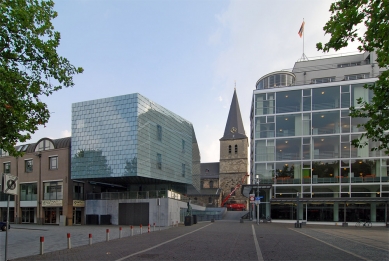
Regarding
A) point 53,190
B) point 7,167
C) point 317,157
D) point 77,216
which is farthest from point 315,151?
point 7,167

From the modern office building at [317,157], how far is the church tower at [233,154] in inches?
2036

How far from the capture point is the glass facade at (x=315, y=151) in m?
42.3

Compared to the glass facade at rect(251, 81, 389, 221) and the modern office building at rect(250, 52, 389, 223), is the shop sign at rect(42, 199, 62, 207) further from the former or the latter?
the glass facade at rect(251, 81, 389, 221)

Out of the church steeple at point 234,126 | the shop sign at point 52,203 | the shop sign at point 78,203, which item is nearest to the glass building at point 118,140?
the shop sign at point 78,203

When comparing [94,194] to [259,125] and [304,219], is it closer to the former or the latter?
[259,125]

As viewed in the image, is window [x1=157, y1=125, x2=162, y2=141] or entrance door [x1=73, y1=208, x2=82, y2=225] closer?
entrance door [x1=73, y1=208, x2=82, y2=225]

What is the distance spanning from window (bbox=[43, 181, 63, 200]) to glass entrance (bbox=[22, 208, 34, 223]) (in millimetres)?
4136

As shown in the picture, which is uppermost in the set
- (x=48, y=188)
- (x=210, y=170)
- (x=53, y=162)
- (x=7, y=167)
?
(x=53, y=162)

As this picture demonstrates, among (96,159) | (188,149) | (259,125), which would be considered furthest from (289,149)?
(96,159)

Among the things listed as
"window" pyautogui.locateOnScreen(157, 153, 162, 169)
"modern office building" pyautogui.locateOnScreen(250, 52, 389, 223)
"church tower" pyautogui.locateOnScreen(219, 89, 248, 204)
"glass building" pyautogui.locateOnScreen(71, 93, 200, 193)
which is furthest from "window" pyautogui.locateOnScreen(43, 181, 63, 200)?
"church tower" pyautogui.locateOnScreen(219, 89, 248, 204)

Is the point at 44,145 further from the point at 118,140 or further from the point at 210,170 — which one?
the point at 210,170

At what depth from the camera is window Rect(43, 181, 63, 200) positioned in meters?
43.6

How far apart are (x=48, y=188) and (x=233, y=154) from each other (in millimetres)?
63889

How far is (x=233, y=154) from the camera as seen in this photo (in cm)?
10131
